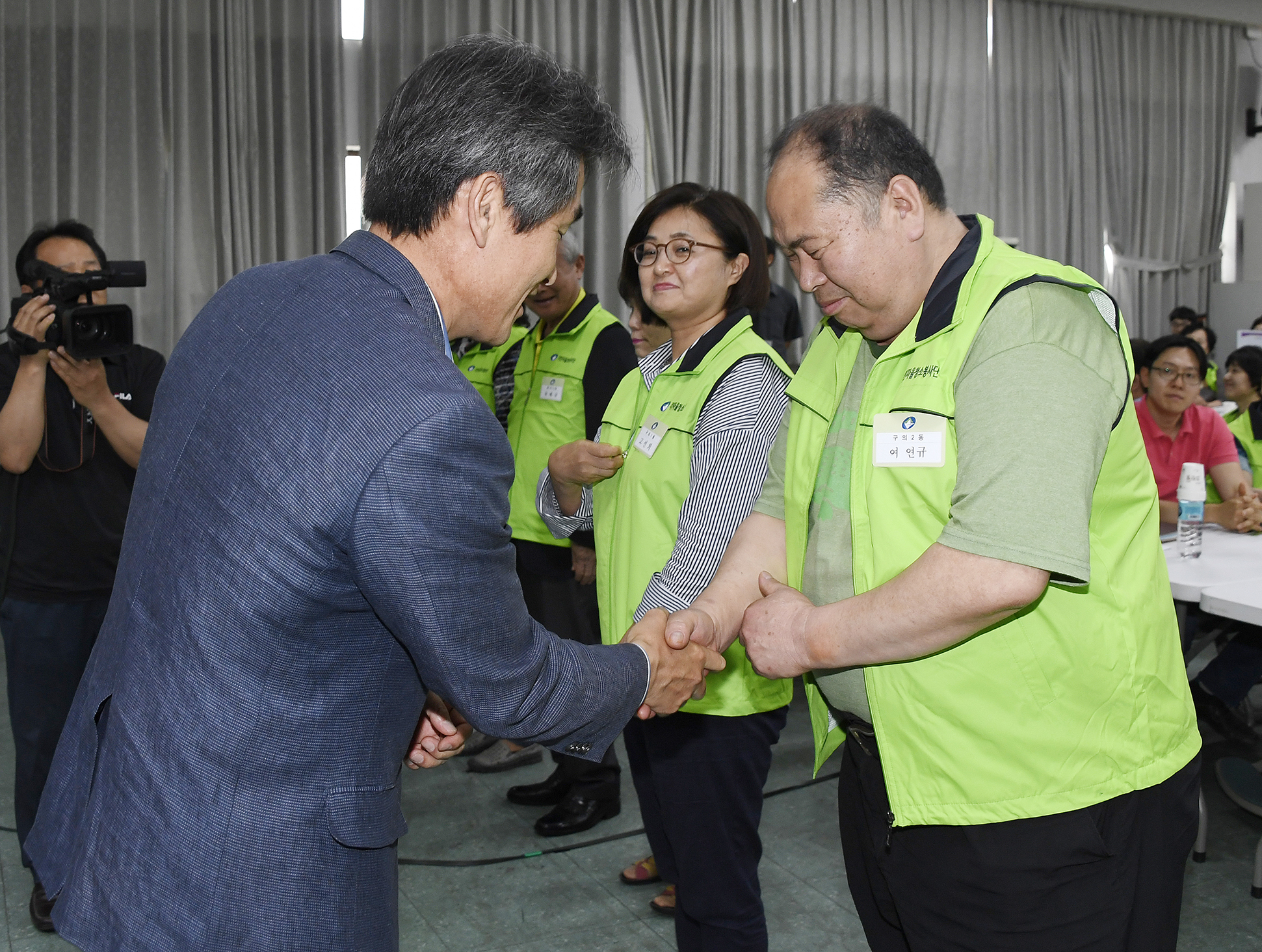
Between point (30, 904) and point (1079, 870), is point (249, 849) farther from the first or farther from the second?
point (30, 904)

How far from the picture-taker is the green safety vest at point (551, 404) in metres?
3.12

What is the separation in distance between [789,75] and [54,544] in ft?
19.4

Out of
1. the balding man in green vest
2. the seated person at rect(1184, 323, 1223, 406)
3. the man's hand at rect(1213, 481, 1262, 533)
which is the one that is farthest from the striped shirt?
the seated person at rect(1184, 323, 1223, 406)

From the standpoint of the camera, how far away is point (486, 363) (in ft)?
12.2

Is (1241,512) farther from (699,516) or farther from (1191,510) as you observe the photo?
(699,516)

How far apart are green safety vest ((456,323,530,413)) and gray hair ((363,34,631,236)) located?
7.83 feet

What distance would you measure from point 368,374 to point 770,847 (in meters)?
2.32

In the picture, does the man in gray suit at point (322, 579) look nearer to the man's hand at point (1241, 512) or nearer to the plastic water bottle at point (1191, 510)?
the plastic water bottle at point (1191, 510)

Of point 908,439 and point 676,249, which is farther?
point 676,249

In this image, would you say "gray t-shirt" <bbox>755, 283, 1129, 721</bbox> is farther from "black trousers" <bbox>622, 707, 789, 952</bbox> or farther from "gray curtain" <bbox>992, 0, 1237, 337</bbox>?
"gray curtain" <bbox>992, 0, 1237, 337</bbox>

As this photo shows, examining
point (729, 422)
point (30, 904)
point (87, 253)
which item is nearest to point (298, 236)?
point (87, 253)

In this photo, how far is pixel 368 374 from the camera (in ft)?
3.19

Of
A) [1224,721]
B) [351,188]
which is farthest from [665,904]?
[351,188]

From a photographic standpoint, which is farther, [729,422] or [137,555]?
[729,422]
